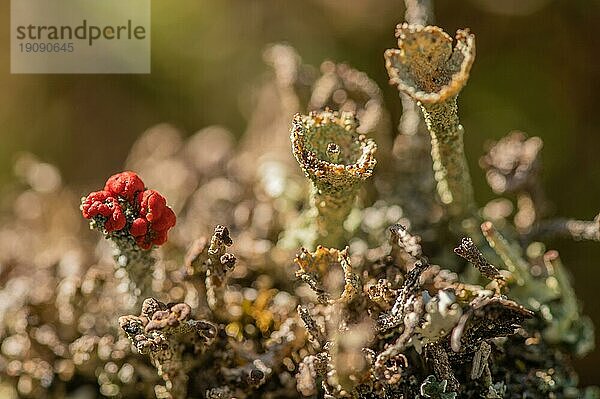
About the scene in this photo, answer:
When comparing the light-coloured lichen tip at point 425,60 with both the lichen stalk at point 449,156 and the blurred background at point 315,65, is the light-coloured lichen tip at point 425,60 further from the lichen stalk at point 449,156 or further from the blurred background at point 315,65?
the blurred background at point 315,65

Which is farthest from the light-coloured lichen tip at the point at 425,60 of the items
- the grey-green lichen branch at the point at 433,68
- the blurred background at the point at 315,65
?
the blurred background at the point at 315,65

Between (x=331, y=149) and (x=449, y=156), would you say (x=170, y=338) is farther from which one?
(x=449, y=156)

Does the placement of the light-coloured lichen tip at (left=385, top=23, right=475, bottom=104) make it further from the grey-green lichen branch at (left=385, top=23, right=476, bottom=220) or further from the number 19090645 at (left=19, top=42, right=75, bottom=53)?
the number 19090645 at (left=19, top=42, right=75, bottom=53)

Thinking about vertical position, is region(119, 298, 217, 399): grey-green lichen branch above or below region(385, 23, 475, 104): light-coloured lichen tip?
below

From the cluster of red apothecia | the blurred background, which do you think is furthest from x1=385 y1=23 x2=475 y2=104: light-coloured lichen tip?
the blurred background

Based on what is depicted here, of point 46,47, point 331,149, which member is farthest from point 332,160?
point 46,47
